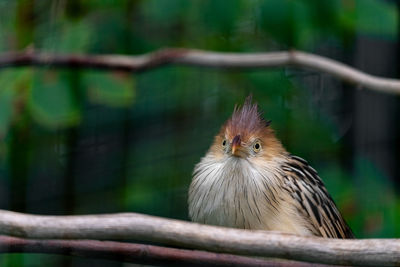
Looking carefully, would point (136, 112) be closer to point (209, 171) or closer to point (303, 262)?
point (209, 171)

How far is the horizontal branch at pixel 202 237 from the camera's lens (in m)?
0.94

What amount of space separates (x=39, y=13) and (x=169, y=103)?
37 centimetres

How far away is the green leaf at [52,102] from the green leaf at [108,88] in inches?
2.2

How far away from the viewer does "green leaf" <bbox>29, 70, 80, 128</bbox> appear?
4.94 ft

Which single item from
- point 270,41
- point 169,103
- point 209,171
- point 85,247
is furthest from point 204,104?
point 85,247

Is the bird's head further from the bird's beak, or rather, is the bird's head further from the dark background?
the dark background

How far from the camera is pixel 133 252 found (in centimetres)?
102

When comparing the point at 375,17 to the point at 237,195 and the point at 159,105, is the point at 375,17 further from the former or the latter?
the point at 237,195

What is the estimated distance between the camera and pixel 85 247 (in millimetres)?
1021

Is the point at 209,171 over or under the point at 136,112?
under

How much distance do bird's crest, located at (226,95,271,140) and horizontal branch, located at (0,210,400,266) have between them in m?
0.28

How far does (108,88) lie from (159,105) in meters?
0.17

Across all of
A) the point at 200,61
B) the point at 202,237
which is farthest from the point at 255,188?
the point at 200,61

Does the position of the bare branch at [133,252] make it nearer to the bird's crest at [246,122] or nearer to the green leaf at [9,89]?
the bird's crest at [246,122]
